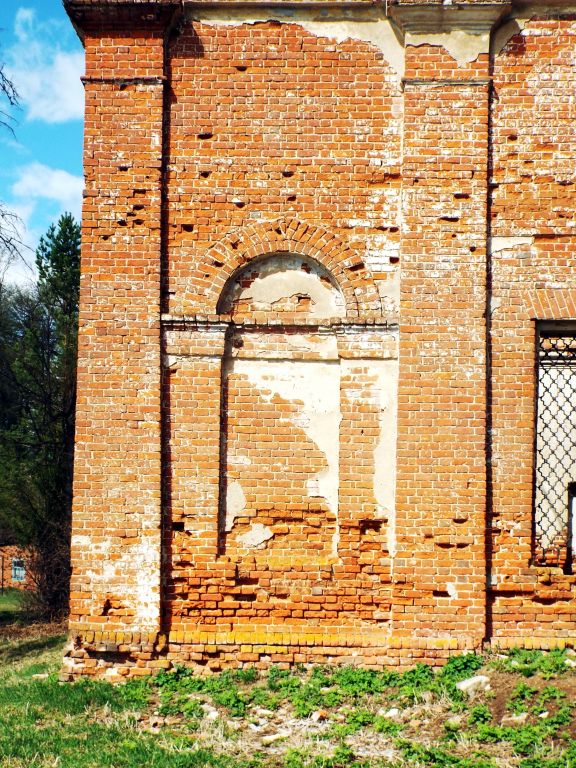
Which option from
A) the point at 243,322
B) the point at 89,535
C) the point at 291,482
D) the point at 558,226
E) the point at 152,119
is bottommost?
the point at 89,535

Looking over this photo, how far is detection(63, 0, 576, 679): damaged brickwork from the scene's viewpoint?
21.3ft

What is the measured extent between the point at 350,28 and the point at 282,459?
4.00 metres

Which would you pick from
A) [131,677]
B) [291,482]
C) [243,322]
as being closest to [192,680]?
[131,677]

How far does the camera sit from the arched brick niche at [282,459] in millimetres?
6547

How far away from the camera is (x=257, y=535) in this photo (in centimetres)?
664

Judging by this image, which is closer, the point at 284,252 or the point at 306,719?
the point at 306,719

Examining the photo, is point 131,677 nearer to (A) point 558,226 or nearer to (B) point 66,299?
(A) point 558,226

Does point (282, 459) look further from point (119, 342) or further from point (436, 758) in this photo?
point (436, 758)

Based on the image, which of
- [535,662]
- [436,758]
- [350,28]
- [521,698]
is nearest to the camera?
[436,758]

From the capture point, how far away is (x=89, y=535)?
257 inches

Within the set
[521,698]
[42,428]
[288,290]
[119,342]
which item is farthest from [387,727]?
[42,428]

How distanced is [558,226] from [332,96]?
7.76 feet

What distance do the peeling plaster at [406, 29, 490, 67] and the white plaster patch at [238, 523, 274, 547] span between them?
453 cm

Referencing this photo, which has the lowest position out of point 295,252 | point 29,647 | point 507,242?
point 29,647
